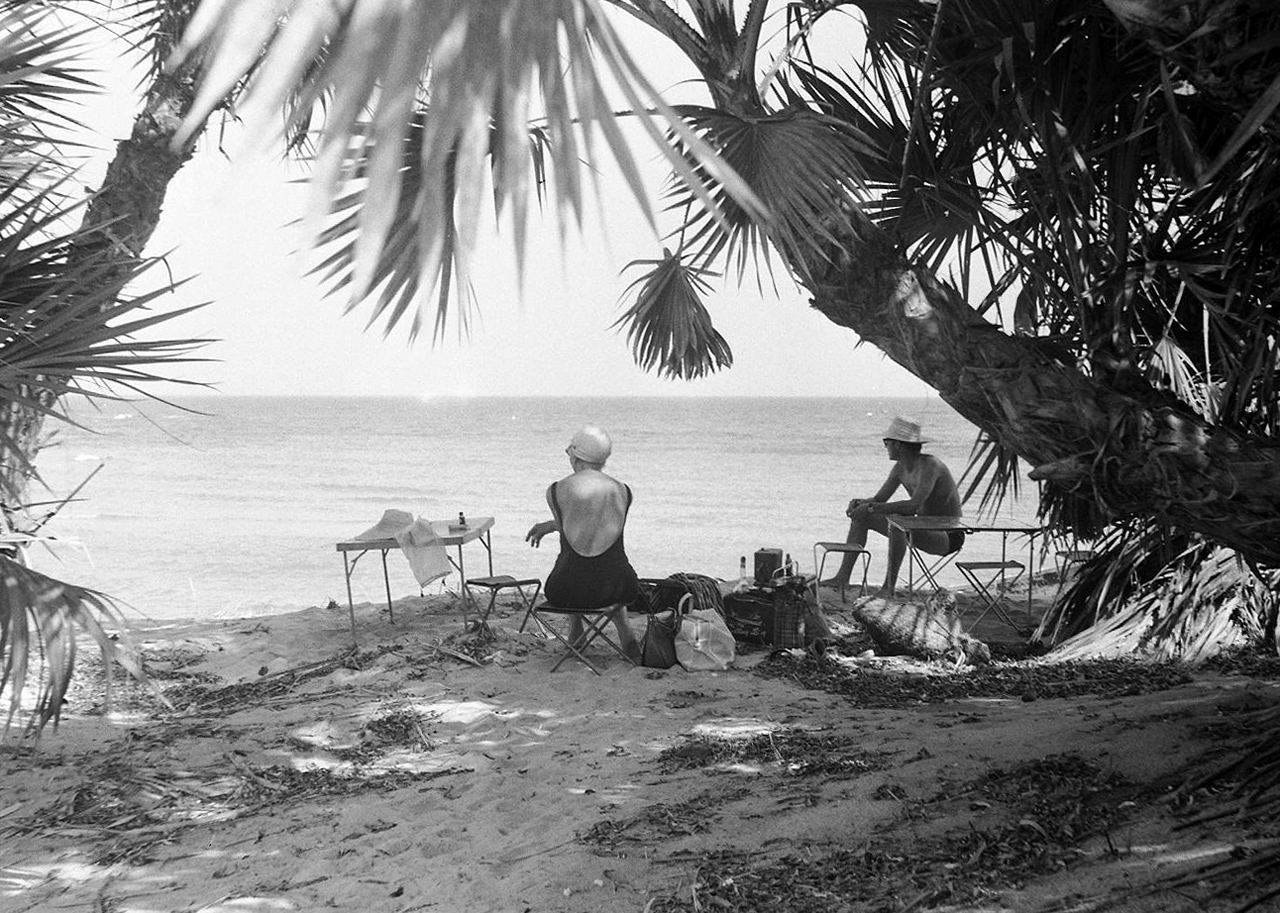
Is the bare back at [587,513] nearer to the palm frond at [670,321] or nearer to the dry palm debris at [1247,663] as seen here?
the palm frond at [670,321]

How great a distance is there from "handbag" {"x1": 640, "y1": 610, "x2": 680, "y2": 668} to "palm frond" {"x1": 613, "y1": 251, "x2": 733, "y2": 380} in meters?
1.50

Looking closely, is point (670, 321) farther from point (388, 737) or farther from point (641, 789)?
point (641, 789)

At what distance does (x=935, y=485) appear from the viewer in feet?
22.5

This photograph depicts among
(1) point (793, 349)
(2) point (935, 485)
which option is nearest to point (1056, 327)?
(2) point (935, 485)

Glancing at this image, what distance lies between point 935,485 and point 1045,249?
355 centimetres

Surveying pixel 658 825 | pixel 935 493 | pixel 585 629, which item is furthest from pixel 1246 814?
pixel 935 493

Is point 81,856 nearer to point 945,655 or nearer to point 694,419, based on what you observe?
point 945,655

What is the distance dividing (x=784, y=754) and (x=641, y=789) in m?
0.60

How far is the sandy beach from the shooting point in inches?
111

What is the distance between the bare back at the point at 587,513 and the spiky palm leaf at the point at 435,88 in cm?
464

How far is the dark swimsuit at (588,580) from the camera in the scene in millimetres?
5543

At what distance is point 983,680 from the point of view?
202 inches

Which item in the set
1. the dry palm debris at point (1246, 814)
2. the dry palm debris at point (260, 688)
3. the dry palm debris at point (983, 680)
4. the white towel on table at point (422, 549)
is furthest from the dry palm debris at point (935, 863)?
the white towel on table at point (422, 549)

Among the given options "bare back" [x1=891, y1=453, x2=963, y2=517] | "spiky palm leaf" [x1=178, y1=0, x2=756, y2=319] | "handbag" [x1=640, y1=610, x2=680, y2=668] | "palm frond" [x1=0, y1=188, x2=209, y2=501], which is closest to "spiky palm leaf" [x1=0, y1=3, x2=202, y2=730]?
"palm frond" [x1=0, y1=188, x2=209, y2=501]
